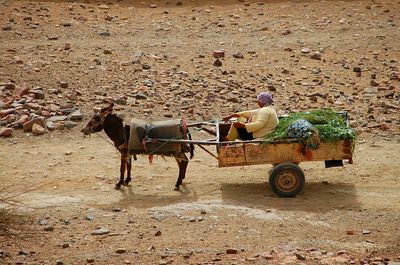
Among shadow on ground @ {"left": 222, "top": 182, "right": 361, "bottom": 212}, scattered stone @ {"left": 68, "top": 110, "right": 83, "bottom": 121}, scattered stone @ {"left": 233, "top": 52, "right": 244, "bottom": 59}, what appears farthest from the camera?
scattered stone @ {"left": 233, "top": 52, "right": 244, "bottom": 59}

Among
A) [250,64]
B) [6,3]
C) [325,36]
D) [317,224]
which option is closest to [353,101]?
[250,64]

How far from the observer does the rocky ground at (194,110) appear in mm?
10578

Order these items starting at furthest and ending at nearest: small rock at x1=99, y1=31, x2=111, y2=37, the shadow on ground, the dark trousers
Answer: small rock at x1=99, y1=31, x2=111, y2=37
the dark trousers
the shadow on ground

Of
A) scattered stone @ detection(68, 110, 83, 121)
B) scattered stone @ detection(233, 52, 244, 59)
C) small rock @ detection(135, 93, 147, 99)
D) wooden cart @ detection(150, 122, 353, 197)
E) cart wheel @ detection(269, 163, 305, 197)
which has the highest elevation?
scattered stone @ detection(233, 52, 244, 59)

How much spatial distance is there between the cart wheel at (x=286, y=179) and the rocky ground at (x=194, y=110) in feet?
0.55

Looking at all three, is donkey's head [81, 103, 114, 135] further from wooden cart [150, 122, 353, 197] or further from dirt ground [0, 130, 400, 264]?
wooden cart [150, 122, 353, 197]

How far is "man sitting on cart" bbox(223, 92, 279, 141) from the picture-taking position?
40.1 feet

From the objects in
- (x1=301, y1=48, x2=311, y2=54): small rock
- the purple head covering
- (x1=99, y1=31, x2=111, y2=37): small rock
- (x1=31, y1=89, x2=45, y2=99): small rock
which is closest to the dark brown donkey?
the purple head covering

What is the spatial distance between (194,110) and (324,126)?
4.79m

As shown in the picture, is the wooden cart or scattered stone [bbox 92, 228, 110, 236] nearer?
scattered stone [bbox 92, 228, 110, 236]

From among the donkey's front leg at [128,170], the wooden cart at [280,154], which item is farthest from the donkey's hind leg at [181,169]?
the donkey's front leg at [128,170]

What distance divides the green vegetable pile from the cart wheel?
19.2 inches

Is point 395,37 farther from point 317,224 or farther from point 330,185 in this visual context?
point 317,224

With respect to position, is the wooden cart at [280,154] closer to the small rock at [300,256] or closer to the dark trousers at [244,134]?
the dark trousers at [244,134]
